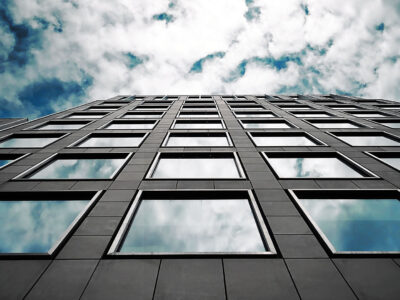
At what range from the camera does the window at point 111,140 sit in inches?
577

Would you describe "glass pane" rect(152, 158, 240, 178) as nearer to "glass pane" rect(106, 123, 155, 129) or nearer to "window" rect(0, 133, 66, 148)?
"glass pane" rect(106, 123, 155, 129)

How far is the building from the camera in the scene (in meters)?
5.40

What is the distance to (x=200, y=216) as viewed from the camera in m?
7.98

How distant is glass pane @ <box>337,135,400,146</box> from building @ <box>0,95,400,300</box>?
0.12 metres

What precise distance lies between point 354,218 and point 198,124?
45.4 feet

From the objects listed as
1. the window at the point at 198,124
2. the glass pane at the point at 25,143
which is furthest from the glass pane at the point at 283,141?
the glass pane at the point at 25,143

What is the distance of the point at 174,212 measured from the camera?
8.21 m

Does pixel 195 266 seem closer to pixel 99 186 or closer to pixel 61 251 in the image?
pixel 61 251

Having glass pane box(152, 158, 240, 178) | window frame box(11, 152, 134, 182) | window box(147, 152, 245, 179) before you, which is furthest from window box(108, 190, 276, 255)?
window frame box(11, 152, 134, 182)

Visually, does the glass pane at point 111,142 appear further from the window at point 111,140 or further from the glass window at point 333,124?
the glass window at point 333,124

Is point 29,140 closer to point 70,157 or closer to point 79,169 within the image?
point 70,157

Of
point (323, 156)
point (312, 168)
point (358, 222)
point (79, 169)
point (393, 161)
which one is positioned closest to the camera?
point (358, 222)

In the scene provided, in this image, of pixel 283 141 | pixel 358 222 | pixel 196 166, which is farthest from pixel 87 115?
pixel 358 222

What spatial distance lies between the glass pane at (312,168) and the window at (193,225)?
3.33 m
